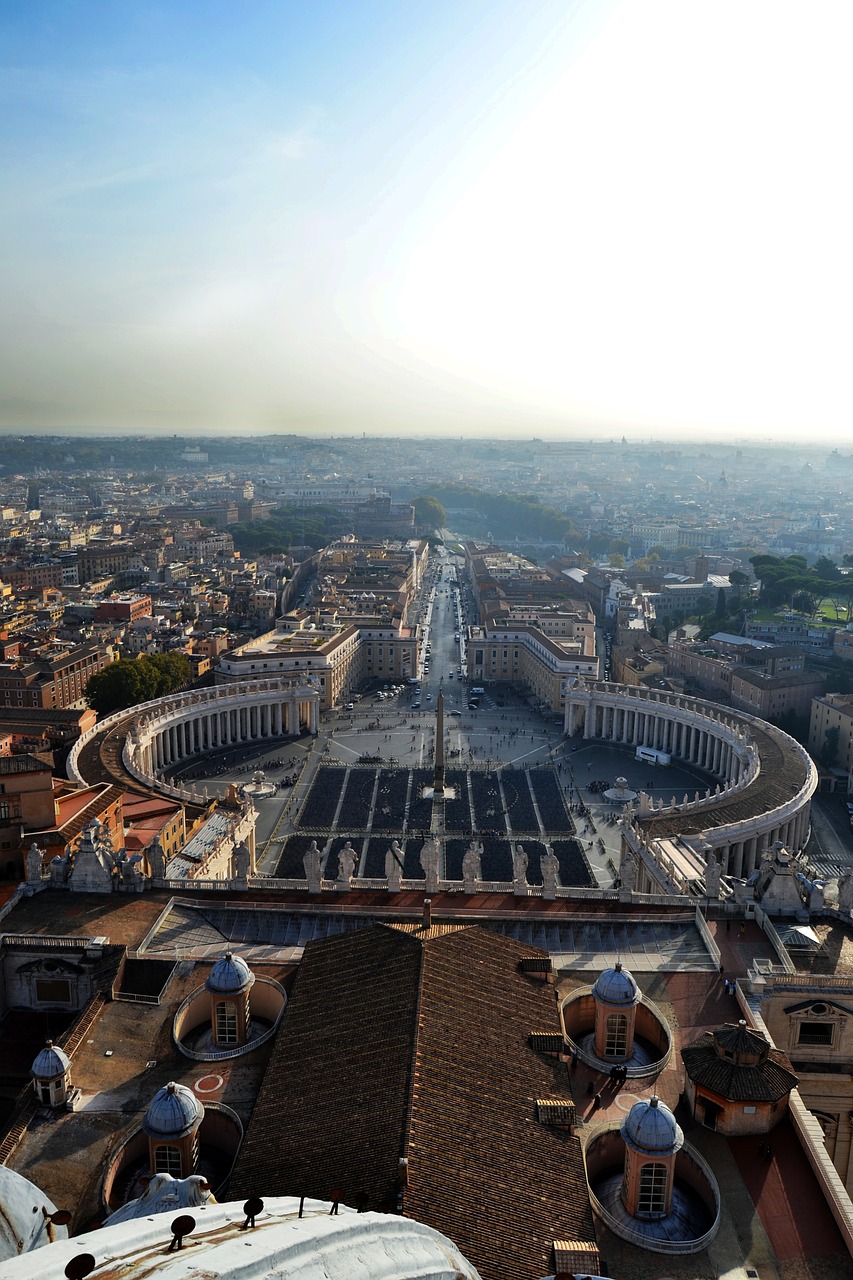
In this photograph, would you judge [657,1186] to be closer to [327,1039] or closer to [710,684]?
[327,1039]

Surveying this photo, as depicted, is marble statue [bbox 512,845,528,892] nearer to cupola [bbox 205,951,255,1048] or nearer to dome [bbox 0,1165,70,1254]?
cupola [bbox 205,951,255,1048]

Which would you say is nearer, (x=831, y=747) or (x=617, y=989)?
(x=617, y=989)

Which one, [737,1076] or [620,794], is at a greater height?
[737,1076]

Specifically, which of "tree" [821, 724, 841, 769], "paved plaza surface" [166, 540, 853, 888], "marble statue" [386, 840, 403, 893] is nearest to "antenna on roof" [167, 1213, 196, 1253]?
"marble statue" [386, 840, 403, 893]

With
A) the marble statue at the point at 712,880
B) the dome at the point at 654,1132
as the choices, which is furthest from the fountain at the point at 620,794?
the dome at the point at 654,1132

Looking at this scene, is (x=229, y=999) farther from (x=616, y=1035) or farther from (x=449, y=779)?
(x=449, y=779)

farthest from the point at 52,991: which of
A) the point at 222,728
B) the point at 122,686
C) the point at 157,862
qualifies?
the point at 222,728
